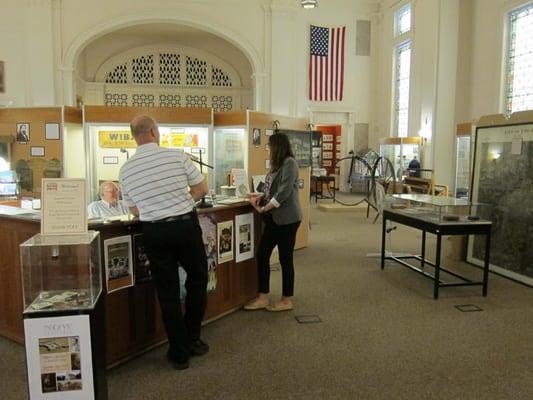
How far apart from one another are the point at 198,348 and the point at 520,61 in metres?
9.81

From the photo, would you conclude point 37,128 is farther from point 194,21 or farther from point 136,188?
point 194,21

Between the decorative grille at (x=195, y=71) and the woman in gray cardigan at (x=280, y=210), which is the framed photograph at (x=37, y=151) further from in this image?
the decorative grille at (x=195, y=71)

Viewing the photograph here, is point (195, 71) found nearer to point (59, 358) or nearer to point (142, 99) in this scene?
point (142, 99)

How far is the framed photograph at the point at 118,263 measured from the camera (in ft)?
10.3

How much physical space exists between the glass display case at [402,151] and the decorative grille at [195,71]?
671 centimetres

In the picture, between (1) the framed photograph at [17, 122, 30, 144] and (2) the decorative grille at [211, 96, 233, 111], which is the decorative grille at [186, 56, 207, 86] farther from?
(1) the framed photograph at [17, 122, 30, 144]

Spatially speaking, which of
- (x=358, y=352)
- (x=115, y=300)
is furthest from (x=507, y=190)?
(x=115, y=300)

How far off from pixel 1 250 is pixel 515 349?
3.99 meters

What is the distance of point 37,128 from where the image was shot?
681 cm

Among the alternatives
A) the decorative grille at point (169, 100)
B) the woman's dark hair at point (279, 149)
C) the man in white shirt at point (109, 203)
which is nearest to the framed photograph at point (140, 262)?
the man in white shirt at point (109, 203)

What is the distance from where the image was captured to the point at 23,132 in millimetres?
6887

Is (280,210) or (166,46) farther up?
(166,46)

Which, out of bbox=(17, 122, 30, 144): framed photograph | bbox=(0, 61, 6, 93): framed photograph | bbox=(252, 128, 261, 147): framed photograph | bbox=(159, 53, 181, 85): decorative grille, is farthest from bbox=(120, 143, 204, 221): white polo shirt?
bbox=(159, 53, 181, 85): decorative grille

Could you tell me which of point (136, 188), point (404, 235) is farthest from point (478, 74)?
point (136, 188)
